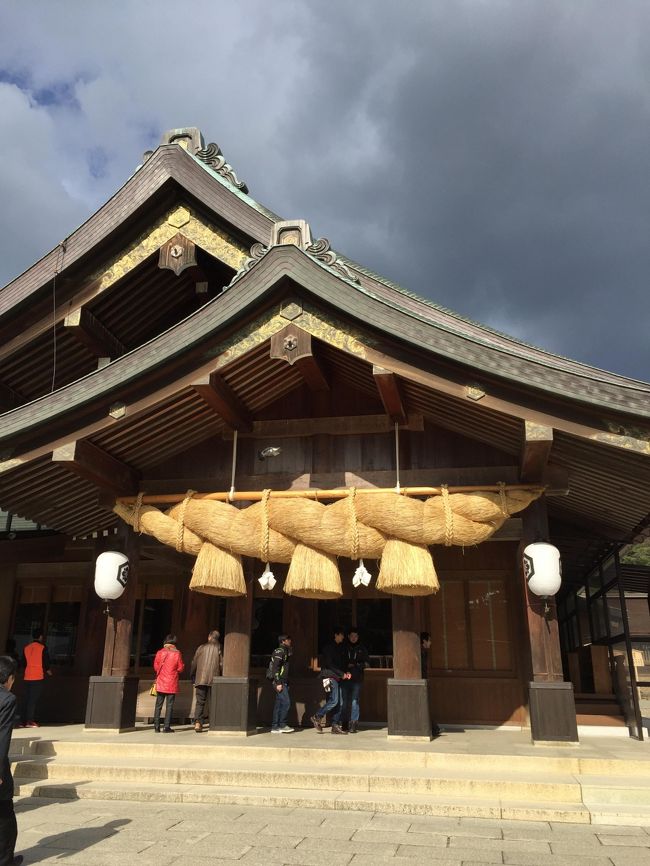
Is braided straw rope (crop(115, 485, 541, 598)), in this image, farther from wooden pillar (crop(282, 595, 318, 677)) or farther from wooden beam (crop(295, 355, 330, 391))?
wooden pillar (crop(282, 595, 318, 677))

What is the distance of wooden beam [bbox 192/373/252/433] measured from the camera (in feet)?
27.6

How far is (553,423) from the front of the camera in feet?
24.4

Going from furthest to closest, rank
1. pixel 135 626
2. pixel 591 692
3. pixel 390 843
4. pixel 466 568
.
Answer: pixel 591 692 → pixel 135 626 → pixel 466 568 → pixel 390 843

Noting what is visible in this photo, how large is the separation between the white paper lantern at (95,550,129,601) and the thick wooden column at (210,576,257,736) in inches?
61.5

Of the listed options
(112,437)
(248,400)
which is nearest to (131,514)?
(112,437)

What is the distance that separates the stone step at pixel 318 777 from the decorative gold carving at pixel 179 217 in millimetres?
7956

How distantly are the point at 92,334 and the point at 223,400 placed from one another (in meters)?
3.99

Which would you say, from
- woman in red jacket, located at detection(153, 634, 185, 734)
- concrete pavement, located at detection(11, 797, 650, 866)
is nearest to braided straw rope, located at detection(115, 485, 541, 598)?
woman in red jacket, located at detection(153, 634, 185, 734)

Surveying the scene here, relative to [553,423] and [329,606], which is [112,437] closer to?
[329,606]

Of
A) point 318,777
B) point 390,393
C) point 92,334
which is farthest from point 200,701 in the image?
point 92,334

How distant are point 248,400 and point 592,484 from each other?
492 centimetres

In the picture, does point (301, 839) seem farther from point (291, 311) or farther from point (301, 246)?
point (301, 246)

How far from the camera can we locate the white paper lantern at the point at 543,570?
26.3 feet

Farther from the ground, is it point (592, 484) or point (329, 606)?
point (592, 484)
